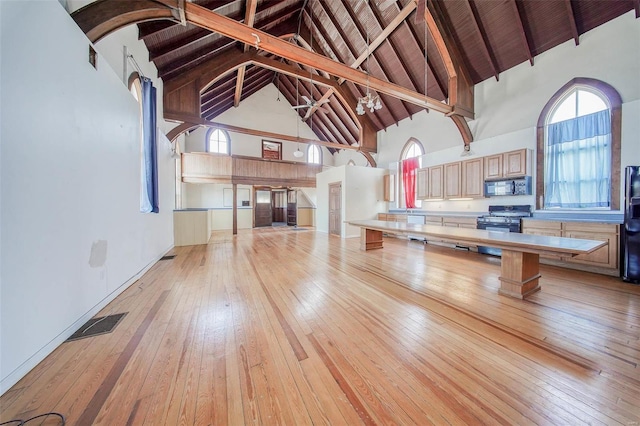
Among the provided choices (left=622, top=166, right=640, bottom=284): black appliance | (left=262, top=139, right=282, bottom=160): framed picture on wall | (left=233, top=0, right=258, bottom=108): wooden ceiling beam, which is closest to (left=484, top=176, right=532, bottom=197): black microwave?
(left=622, top=166, right=640, bottom=284): black appliance

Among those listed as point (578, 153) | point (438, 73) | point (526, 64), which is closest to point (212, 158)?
point (438, 73)

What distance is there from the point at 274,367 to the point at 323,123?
455 inches

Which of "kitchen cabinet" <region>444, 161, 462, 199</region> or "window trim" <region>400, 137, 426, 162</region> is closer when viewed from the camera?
"kitchen cabinet" <region>444, 161, 462, 199</region>

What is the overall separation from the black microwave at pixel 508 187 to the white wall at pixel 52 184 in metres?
7.05

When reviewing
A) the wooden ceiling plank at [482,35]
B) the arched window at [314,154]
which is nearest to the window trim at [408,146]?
the wooden ceiling plank at [482,35]

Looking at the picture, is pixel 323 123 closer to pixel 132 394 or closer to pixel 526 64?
pixel 526 64

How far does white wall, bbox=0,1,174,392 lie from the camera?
1.41 m

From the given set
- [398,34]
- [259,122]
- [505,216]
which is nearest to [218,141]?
[259,122]

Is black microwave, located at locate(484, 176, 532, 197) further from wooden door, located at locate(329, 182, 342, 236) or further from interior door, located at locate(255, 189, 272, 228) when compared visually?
interior door, located at locate(255, 189, 272, 228)

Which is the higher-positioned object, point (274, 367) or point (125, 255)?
point (125, 255)

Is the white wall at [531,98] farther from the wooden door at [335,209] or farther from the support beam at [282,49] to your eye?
the wooden door at [335,209]

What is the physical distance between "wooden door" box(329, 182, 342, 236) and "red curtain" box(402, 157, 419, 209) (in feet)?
7.67

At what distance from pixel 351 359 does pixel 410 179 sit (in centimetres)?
708

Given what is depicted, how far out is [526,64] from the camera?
4.84 meters
